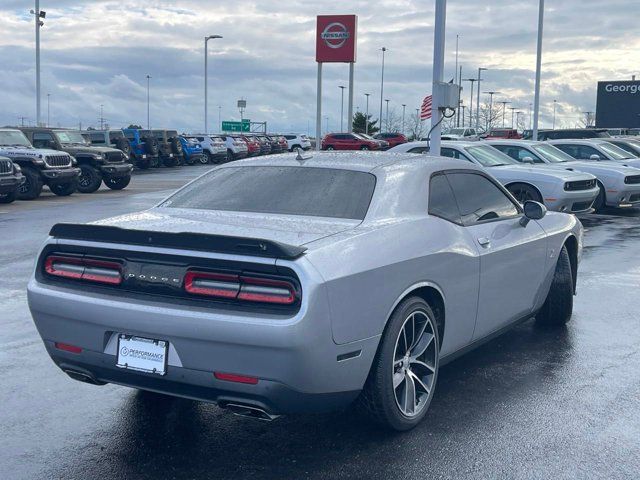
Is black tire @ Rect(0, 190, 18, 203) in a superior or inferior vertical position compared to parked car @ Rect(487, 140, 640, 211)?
inferior

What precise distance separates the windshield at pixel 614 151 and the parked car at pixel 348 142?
29710 mm

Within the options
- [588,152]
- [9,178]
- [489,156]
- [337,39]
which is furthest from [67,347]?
[337,39]

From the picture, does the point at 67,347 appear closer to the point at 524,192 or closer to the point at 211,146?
the point at 524,192

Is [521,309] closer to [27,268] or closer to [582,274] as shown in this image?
[582,274]

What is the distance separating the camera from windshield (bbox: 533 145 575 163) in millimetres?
17509

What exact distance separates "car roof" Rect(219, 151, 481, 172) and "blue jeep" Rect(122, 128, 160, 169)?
31.6 m

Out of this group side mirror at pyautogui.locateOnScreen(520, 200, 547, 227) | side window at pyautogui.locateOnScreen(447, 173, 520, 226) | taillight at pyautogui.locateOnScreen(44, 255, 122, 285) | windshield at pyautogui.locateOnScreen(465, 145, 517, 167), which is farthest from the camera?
windshield at pyautogui.locateOnScreen(465, 145, 517, 167)

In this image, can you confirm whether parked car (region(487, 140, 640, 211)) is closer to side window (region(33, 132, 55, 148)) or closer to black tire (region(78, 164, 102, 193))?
black tire (region(78, 164, 102, 193))

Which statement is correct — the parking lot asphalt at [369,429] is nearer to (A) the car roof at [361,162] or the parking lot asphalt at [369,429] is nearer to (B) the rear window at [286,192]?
(A) the car roof at [361,162]

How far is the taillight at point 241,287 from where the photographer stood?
382 cm

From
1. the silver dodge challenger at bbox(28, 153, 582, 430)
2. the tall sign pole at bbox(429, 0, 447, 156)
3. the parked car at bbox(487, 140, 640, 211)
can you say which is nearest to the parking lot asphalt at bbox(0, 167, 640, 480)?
the silver dodge challenger at bbox(28, 153, 582, 430)

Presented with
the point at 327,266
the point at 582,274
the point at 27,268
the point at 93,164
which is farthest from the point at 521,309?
the point at 93,164

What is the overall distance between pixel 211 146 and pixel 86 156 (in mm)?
21936

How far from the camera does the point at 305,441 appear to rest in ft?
14.4
